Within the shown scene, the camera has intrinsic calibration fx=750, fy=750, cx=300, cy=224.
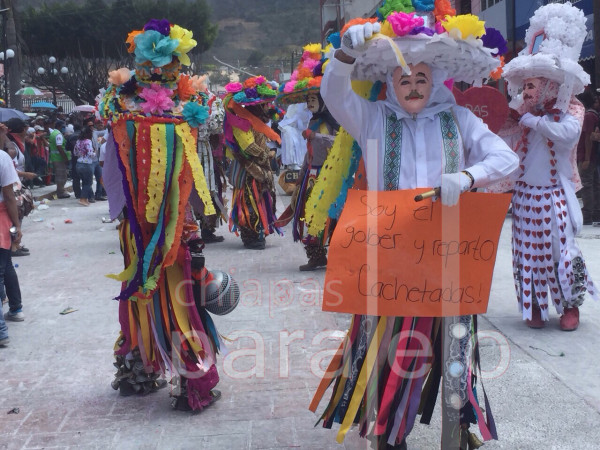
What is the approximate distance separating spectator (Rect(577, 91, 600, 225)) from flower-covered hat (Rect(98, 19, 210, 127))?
7249 mm

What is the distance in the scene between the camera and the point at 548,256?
5523 mm

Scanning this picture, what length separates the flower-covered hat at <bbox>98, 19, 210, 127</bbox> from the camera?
13.4ft

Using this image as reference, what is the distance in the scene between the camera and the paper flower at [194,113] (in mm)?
4160

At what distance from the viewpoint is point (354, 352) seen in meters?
3.48

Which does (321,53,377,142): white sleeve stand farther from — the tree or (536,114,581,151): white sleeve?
the tree

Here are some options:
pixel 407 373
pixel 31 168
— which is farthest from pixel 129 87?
pixel 31 168

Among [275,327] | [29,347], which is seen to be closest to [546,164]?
[275,327]

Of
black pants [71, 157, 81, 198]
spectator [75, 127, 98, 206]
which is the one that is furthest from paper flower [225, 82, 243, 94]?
black pants [71, 157, 81, 198]

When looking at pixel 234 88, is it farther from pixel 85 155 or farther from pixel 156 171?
pixel 85 155

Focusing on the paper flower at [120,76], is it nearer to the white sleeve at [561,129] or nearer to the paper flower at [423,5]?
the paper flower at [423,5]

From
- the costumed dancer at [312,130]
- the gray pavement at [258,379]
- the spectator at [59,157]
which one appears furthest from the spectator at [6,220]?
the spectator at [59,157]

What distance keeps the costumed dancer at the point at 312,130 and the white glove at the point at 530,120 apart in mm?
2414

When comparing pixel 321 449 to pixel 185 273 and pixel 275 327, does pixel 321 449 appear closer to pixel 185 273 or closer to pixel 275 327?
pixel 185 273

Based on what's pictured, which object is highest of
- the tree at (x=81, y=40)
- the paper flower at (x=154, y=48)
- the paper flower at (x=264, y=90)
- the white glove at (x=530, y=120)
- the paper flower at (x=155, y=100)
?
the tree at (x=81, y=40)
